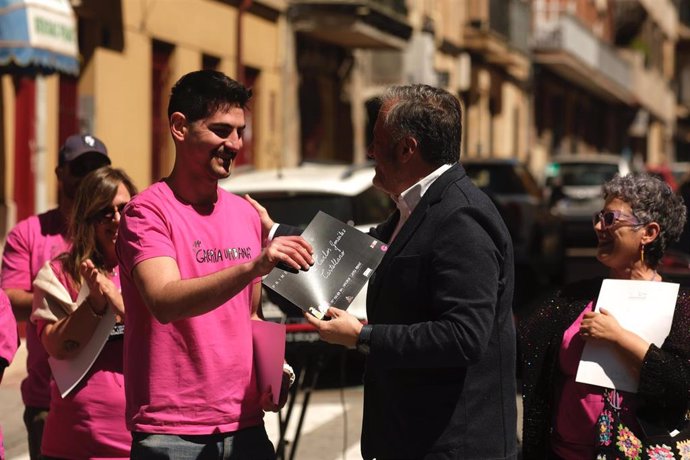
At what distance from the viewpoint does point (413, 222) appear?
14.0ft

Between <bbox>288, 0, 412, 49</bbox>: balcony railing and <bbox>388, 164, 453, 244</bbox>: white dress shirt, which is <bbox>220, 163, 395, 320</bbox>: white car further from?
<bbox>288, 0, 412, 49</bbox>: balcony railing

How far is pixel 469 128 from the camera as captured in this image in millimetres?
42031

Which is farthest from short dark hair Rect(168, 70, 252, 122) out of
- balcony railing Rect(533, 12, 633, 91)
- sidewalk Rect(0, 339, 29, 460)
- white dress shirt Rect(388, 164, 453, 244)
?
balcony railing Rect(533, 12, 633, 91)

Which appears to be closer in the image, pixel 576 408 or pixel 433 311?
pixel 433 311

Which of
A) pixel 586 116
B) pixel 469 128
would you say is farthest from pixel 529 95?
pixel 586 116

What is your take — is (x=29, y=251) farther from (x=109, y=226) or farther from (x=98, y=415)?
(x=98, y=415)

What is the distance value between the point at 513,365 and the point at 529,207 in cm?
1601

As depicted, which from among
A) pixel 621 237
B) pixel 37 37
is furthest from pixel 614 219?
pixel 37 37

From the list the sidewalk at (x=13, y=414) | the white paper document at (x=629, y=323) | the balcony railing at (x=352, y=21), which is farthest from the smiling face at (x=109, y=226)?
the balcony railing at (x=352, y=21)

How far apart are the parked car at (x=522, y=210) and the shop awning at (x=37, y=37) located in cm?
651

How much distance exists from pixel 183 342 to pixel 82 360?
1086mm

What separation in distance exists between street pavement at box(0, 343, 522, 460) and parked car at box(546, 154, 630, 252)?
1687 centimetres

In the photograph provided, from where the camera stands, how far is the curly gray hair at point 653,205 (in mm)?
5230

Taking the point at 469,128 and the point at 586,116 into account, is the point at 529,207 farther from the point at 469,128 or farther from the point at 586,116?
the point at 586,116
